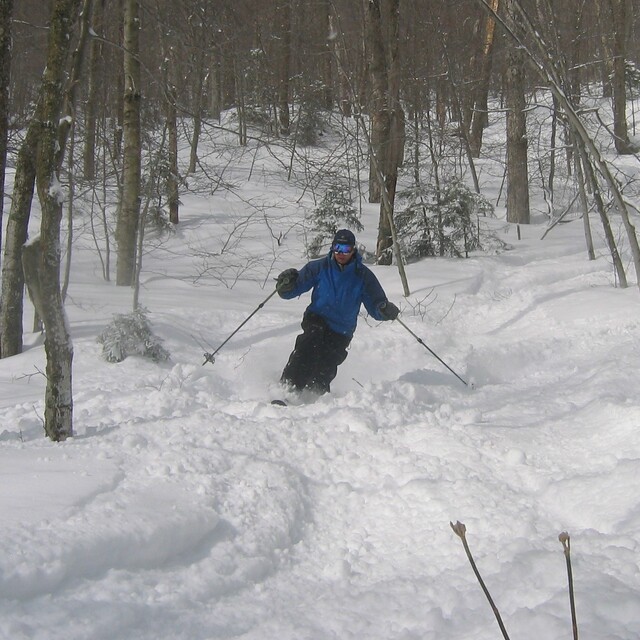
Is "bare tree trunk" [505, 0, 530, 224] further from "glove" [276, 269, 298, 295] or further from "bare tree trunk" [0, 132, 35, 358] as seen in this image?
"bare tree trunk" [0, 132, 35, 358]

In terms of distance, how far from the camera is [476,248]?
13289 mm

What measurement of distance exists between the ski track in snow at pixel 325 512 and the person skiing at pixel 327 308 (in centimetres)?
79

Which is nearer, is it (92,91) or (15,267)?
(15,267)

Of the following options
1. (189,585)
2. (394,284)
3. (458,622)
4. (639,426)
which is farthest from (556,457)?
(394,284)

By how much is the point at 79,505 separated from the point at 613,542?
2.33 meters

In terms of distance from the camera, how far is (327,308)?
6.46 meters

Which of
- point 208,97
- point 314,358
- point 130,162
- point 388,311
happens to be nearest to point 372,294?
point 388,311

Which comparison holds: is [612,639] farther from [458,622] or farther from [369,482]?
[369,482]

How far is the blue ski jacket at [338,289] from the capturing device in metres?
6.41

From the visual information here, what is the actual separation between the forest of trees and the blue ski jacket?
4.77 ft

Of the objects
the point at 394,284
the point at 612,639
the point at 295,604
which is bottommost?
the point at 295,604

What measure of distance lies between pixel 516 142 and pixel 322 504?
13625mm

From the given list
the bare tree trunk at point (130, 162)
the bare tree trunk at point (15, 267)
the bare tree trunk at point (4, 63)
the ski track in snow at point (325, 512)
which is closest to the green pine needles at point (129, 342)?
the ski track in snow at point (325, 512)

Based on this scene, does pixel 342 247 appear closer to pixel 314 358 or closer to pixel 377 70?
pixel 314 358
